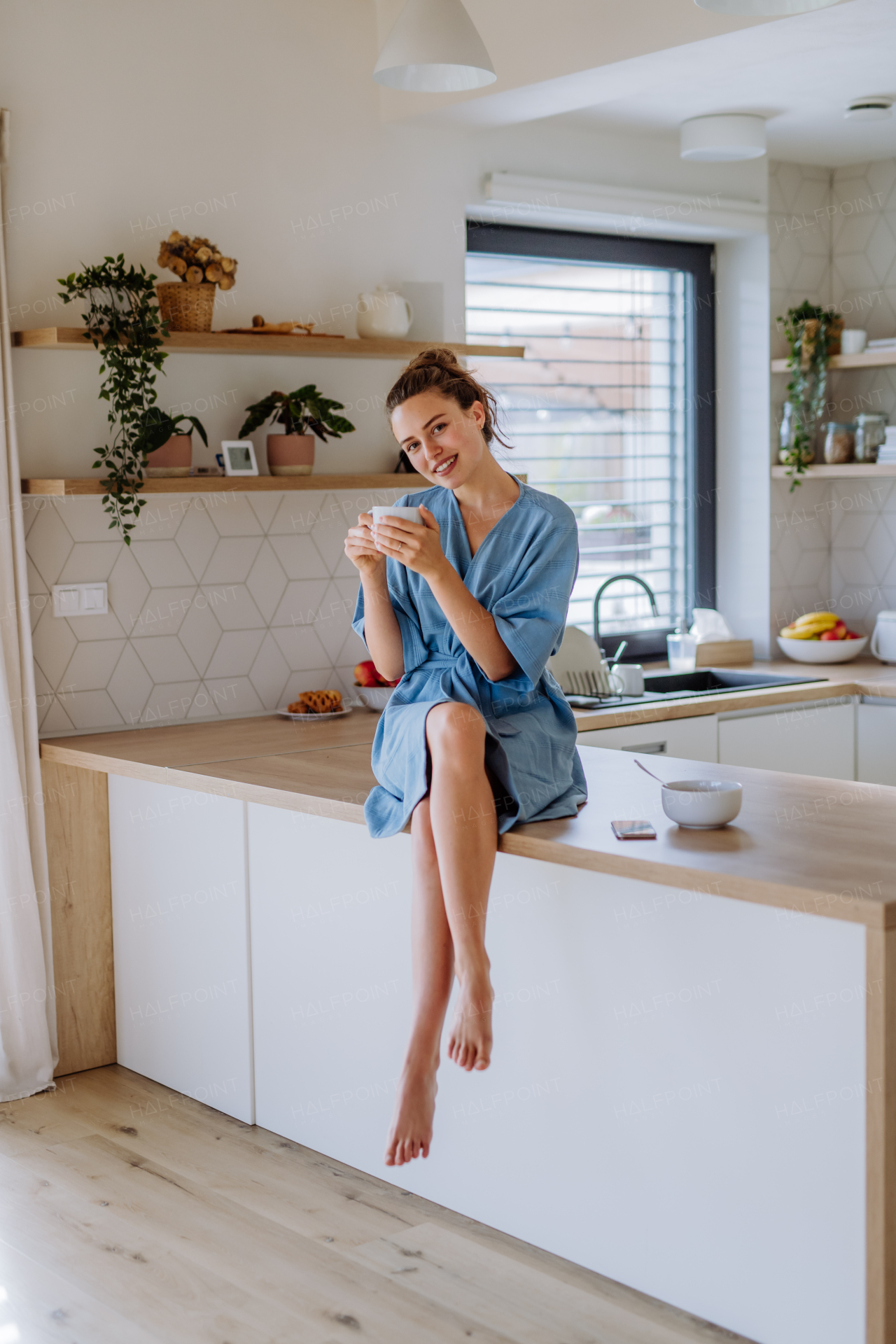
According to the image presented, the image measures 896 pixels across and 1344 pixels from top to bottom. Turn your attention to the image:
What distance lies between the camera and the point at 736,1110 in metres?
2.06

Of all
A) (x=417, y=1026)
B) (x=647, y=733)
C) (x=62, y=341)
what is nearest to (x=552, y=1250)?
(x=417, y=1026)

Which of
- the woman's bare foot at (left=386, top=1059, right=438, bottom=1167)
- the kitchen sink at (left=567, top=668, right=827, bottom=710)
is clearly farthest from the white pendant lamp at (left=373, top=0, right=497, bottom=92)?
the woman's bare foot at (left=386, top=1059, right=438, bottom=1167)

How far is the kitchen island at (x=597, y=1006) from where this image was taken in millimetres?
1933

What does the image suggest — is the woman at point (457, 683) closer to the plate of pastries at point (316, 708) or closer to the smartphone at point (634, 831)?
the smartphone at point (634, 831)

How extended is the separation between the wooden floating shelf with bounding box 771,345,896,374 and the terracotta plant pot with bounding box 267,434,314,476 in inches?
72.2

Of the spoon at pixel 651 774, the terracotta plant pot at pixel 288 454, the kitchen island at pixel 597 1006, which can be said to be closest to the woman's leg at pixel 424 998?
the kitchen island at pixel 597 1006

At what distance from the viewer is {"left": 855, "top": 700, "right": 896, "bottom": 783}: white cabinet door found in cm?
408

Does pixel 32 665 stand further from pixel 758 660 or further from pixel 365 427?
pixel 758 660

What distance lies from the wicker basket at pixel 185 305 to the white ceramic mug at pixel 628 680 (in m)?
1.43

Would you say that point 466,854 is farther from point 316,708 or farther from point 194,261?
point 194,261

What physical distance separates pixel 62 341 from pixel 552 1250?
6.80 ft

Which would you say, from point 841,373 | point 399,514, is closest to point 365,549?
point 399,514

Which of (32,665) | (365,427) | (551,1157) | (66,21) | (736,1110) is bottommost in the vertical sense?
(551,1157)

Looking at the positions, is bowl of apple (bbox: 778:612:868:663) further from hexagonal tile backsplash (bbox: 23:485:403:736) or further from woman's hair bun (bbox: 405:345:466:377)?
woman's hair bun (bbox: 405:345:466:377)
